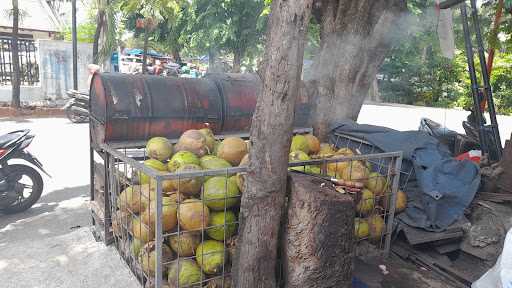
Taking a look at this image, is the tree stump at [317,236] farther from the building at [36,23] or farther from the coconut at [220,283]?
the building at [36,23]

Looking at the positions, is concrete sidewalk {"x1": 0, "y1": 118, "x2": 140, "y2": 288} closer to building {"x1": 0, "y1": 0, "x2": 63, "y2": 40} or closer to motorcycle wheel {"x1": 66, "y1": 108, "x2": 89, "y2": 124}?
motorcycle wheel {"x1": 66, "y1": 108, "x2": 89, "y2": 124}

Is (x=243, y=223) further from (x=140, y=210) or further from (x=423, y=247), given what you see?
(x=423, y=247)

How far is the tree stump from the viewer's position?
7.56 ft

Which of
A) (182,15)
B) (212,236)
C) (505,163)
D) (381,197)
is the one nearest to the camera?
(212,236)

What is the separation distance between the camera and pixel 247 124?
4.39 m

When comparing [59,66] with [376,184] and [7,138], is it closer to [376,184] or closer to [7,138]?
[7,138]

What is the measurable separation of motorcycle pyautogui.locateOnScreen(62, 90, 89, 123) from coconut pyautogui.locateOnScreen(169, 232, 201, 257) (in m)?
9.91

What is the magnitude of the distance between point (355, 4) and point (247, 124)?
1.86 metres

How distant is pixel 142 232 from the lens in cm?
266

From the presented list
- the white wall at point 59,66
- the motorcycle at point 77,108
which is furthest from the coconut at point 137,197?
the white wall at point 59,66

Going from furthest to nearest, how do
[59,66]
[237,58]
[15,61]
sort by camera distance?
[237,58] → [59,66] → [15,61]

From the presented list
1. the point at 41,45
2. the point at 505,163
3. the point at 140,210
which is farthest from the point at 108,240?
the point at 41,45

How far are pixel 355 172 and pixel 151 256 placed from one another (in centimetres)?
169

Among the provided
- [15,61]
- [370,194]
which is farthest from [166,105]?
[15,61]
